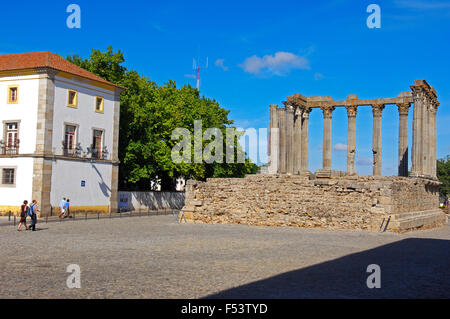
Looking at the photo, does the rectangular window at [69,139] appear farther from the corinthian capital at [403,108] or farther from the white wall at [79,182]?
the corinthian capital at [403,108]

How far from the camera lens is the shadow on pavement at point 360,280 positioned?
859cm

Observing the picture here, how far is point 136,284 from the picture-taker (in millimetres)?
9203

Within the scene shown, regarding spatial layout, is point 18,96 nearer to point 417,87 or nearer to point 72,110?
point 72,110

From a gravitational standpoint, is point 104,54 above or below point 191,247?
above

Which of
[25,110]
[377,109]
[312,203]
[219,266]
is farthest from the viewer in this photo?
[377,109]

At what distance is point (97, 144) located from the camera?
119 ft

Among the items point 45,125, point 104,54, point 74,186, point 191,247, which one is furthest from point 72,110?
point 191,247

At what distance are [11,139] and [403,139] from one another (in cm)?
2680

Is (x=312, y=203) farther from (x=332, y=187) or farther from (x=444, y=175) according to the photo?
(x=444, y=175)

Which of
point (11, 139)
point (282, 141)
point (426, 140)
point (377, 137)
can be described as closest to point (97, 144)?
point (11, 139)

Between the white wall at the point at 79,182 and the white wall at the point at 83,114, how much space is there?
107 cm

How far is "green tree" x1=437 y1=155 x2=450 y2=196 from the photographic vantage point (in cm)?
8812

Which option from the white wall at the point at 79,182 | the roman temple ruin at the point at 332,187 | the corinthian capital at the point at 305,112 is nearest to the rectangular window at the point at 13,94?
→ the white wall at the point at 79,182
